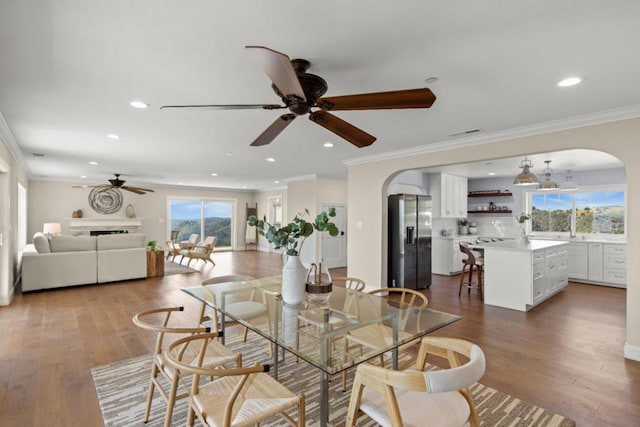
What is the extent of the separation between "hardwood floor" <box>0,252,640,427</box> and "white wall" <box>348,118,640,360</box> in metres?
0.68

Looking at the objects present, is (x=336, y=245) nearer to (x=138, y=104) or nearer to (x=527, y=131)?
(x=527, y=131)

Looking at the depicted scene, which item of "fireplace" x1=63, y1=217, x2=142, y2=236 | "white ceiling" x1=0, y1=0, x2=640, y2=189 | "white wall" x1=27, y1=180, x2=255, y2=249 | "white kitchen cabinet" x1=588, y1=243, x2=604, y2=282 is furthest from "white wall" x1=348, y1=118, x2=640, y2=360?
"fireplace" x1=63, y1=217, x2=142, y2=236

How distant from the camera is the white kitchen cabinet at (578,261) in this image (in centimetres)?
637

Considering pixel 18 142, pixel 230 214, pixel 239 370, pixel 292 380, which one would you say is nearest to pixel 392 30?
pixel 239 370

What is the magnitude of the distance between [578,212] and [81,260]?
10099 mm

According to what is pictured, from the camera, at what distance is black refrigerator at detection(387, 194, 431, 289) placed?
559cm

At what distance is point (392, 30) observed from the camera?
168 centimetres

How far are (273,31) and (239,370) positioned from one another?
1.68 meters

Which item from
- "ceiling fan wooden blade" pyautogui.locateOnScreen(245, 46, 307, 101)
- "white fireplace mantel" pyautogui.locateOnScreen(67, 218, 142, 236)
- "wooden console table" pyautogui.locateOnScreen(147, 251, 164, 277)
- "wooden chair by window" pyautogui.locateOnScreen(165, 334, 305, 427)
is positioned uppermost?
"ceiling fan wooden blade" pyautogui.locateOnScreen(245, 46, 307, 101)

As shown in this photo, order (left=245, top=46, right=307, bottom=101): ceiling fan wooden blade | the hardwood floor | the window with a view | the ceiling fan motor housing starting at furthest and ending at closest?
the window with a view
the hardwood floor
the ceiling fan motor housing
(left=245, top=46, right=307, bottom=101): ceiling fan wooden blade

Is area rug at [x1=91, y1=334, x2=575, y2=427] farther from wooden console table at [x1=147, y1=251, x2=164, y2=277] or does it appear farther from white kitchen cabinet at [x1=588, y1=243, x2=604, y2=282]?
white kitchen cabinet at [x1=588, y1=243, x2=604, y2=282]

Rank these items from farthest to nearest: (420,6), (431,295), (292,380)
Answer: (431,295) → (292,380) → (420,6)

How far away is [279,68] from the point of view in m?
1.39

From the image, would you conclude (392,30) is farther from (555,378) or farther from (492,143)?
(555,378)
